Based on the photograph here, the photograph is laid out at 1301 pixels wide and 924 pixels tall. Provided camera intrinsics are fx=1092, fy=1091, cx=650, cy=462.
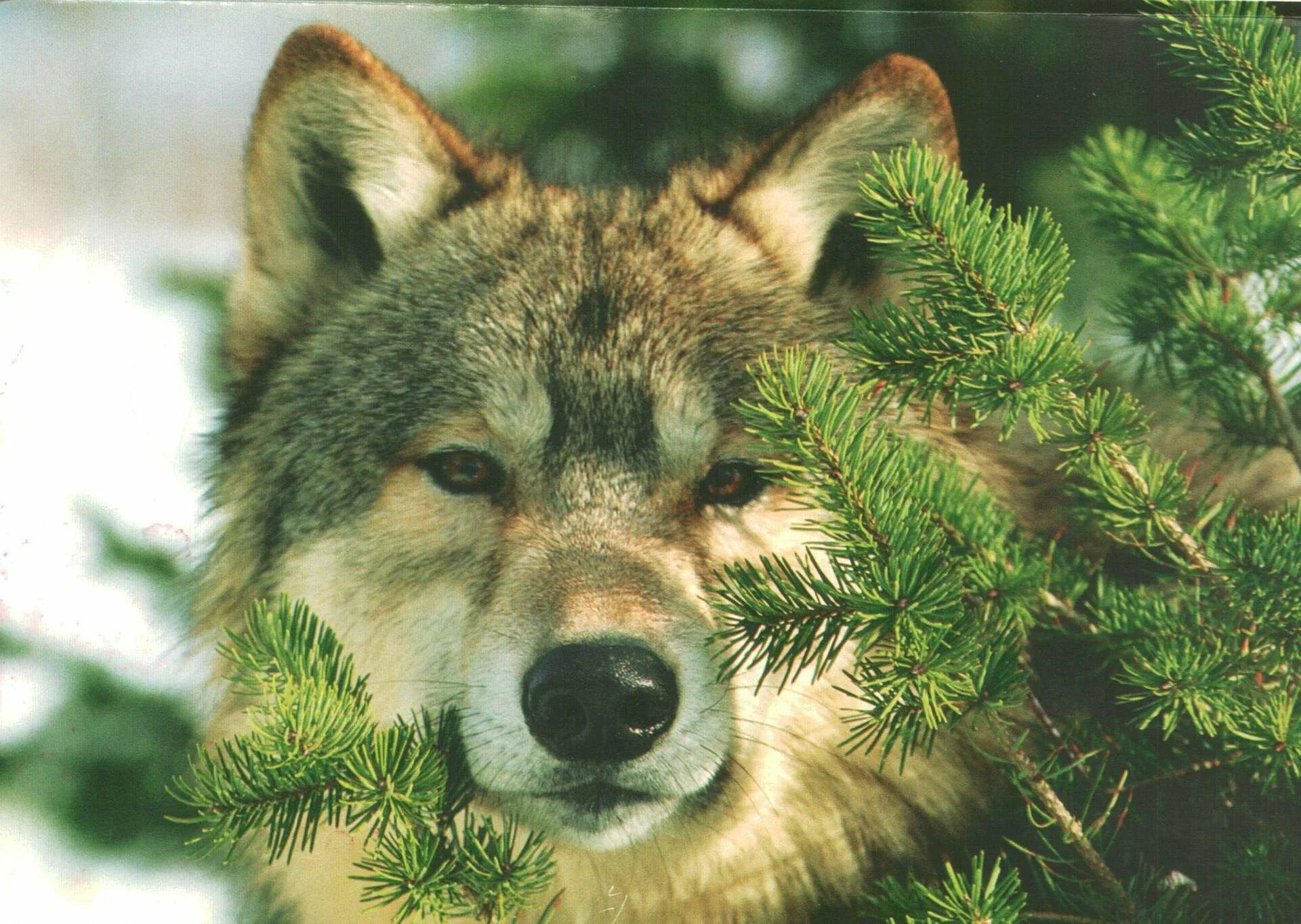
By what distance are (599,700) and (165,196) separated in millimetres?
1169

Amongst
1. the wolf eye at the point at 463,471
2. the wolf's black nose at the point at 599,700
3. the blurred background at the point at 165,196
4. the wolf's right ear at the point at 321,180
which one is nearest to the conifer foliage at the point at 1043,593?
the wolf's black nose at the point at 599,700

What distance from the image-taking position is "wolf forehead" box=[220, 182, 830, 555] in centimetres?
168

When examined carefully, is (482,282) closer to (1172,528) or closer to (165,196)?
(165,196)

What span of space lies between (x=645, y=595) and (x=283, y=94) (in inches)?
41.6

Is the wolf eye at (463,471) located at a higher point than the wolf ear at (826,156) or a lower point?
lower

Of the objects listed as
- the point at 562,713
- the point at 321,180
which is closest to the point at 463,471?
the point at 562,713

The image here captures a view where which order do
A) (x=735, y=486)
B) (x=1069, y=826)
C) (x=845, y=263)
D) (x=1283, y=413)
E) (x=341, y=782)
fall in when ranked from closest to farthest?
(x=341, y=782)
(x=1069, y=826)
(x=1283, y=413)
(x=735, y=486)
(x=845, y=263)

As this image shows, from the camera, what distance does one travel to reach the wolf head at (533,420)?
1.48 meters

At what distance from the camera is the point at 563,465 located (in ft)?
5.46

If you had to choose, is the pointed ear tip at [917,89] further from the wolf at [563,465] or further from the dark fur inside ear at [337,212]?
the dark fur inside ear at [337,212]

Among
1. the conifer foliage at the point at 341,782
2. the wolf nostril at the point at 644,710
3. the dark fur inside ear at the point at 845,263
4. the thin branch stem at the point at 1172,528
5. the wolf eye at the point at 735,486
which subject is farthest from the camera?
the dark fur inside ear at the point at 845,263

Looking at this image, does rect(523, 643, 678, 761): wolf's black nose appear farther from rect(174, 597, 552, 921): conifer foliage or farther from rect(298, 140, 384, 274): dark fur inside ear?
rect(298, 140, 384, 274): dark fur inside ear

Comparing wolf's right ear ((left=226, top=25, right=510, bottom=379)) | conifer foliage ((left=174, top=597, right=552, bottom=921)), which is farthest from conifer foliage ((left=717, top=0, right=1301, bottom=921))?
wolf's right ear ((left=226, top=25, right=510, bottom=379))

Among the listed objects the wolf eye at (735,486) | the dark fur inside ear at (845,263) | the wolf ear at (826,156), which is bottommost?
the wolf eye at (735,486)
